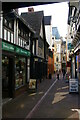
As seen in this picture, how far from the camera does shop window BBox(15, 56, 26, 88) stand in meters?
19.0

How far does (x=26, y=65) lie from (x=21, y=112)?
11702 mm

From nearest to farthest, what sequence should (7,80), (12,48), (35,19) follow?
1. (12,48)
2. (7,80)
3. (35,19)

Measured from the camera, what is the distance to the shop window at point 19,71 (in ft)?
62.2

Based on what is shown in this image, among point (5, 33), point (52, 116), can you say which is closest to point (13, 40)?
point (5, 33)

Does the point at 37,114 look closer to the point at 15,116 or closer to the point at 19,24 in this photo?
the point at 15,116

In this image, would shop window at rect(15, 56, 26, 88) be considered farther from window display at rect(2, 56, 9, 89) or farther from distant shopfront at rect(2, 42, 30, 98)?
window display at rect(2, 56, 9, 89)

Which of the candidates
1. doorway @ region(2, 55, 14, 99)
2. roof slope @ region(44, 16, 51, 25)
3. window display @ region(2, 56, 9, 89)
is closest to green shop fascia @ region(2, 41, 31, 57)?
doorway @ region(2, 55, 14, 99)

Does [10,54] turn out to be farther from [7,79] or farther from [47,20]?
[47,20]

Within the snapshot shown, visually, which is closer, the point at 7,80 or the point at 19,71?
the point at 7,80

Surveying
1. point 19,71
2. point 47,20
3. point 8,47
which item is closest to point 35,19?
point 19,71

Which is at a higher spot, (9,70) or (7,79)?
(9,70)

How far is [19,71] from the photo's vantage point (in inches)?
797

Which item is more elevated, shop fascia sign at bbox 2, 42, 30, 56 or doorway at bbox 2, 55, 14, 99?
shop fascia sign at bbox 2, 42, 30, 56

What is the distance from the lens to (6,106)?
13.8 metres
